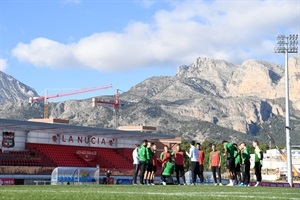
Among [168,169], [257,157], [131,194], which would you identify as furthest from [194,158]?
[131,194]

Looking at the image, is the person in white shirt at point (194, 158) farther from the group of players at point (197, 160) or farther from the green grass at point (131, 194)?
the green grass at point (131, 194)

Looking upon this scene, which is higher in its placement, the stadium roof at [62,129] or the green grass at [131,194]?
the stadium roof at [62,129]

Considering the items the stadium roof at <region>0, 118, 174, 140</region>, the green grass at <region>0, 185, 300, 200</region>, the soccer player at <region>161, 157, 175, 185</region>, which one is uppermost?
the stadium roof at <region>0, 118, 174, 140</region>

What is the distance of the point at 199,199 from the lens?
42.7 feet

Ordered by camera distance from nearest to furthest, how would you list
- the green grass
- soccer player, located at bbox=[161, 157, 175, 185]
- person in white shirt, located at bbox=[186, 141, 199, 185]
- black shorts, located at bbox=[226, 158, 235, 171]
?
the green grass < person in white shirt, located at bbox=[186, 141, 199, 185] < black shorts, located at bbox=[226, 158, 235, 171] < soccer player, located at bbox=[161, 157, 175, 185]

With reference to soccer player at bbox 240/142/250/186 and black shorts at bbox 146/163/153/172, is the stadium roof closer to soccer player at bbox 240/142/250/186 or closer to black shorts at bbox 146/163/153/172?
black shorts at bbox 146/163/153/172

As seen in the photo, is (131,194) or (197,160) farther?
(197,160)

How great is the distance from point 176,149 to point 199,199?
16.8 metres

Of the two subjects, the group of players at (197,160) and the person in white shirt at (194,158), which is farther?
the person in white shirt at (194,158)

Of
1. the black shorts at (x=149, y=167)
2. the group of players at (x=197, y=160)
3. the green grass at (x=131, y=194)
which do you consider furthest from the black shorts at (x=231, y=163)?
the green grass at (x=131, y=194)

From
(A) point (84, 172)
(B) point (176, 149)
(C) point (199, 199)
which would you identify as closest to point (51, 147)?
(A) point (84, 172)

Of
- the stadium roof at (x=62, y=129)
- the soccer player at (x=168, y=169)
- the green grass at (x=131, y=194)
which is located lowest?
the green grass at (x=131, y=194)

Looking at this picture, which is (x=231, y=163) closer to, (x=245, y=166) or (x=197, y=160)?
(x=245, y=166)

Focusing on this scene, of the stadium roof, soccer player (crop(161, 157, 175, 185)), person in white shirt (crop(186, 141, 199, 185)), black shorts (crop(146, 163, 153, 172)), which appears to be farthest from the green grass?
the stadium roof
